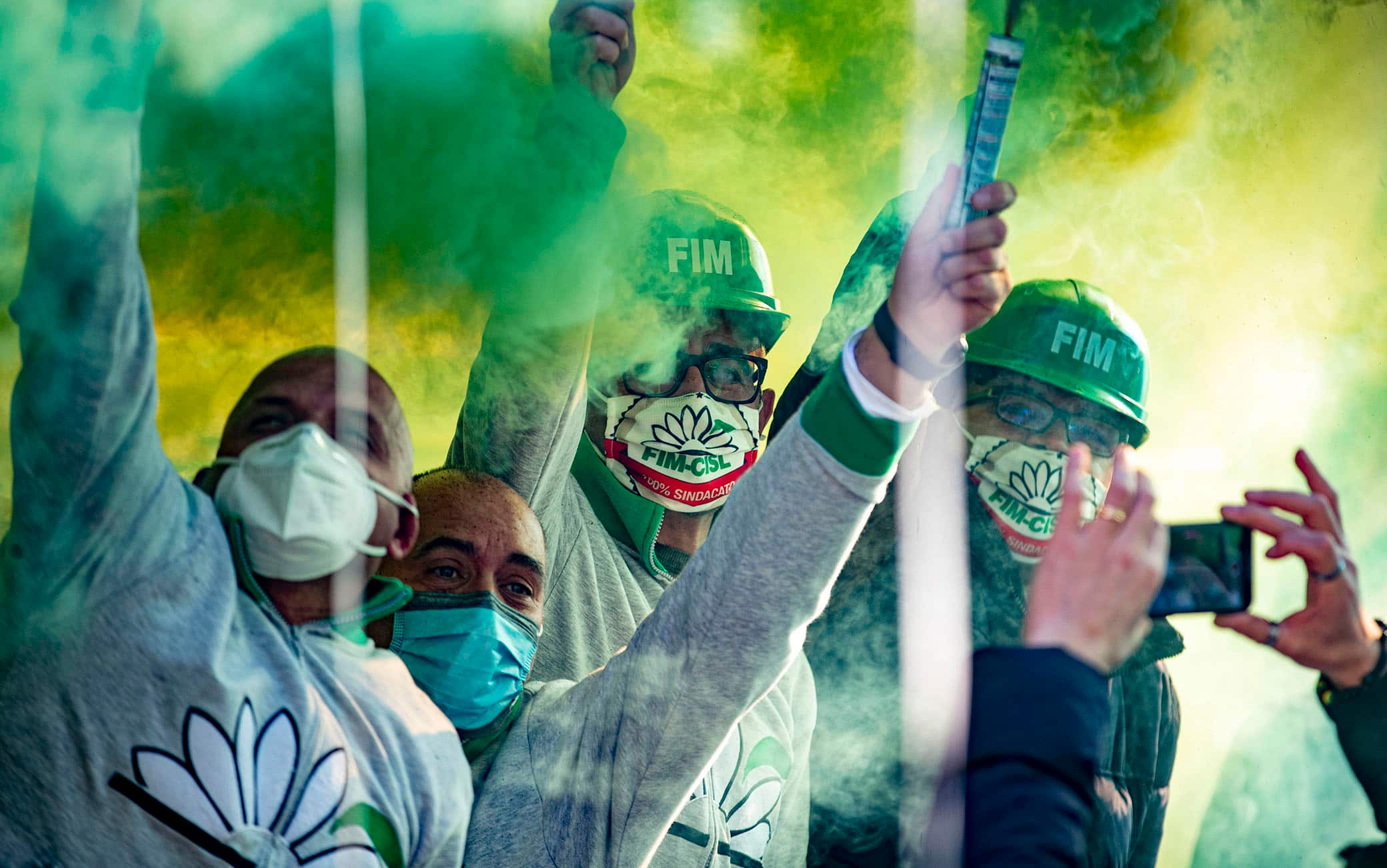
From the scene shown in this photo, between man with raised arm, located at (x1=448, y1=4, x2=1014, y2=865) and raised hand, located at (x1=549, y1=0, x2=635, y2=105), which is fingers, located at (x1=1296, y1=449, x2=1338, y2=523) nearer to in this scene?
man with raised arm, located at (x1=448, y1=4, x2=1014, y2=865)

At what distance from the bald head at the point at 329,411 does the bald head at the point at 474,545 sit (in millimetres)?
279

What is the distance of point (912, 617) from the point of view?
334cm

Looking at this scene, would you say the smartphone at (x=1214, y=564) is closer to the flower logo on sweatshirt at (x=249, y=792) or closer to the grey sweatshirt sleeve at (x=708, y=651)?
the grey sweatshirt sleeve at (x=708, y=651)

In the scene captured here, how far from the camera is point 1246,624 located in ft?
7.03

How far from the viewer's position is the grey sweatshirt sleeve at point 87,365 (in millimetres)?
1751

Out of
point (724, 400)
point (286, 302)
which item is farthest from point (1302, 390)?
point (286, 302)

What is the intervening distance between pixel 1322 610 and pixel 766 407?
1689mm

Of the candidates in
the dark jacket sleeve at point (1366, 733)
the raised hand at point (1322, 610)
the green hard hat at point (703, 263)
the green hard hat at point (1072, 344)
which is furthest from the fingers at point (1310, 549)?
the green hard hat at point (703, 263)

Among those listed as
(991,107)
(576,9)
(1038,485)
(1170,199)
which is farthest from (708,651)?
(1170,199)

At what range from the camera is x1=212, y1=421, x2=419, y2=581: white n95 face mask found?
2012 mm

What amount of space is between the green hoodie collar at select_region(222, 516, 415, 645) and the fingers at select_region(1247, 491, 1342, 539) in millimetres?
1666

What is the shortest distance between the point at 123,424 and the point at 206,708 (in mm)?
475

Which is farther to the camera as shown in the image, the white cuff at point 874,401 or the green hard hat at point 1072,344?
the green hard hat at point 1072,344

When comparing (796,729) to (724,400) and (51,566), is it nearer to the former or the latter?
(724,400)
